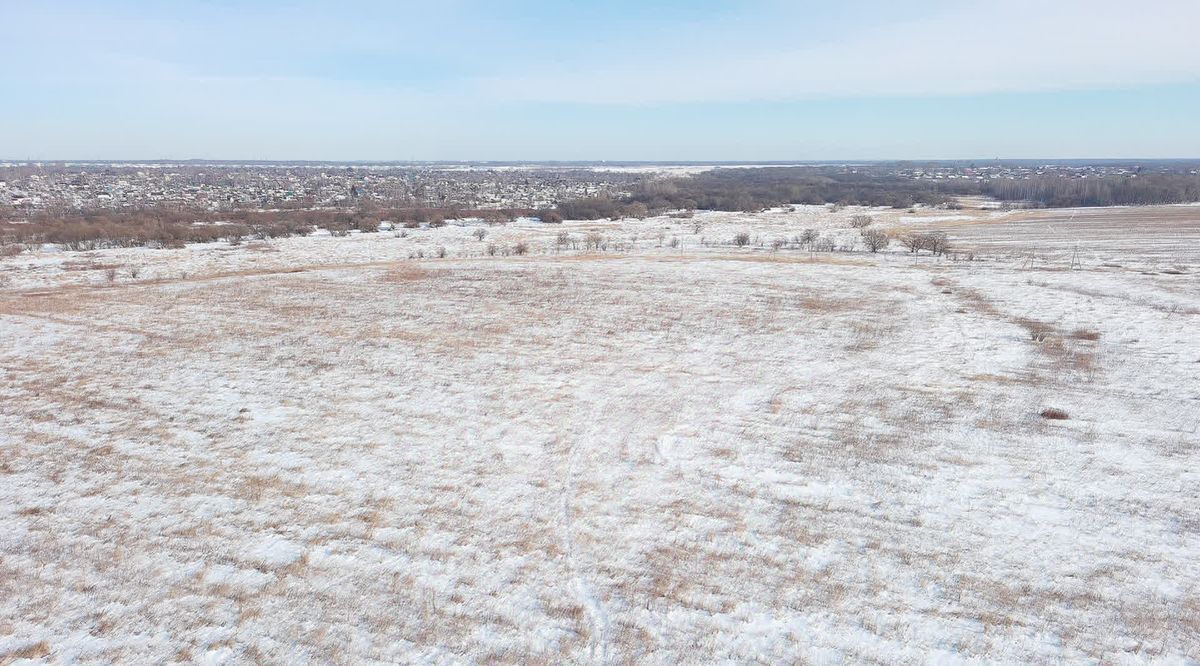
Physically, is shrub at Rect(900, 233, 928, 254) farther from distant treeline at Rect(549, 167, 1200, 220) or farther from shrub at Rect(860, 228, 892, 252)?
distant treeline at Rect(549, 167, 1200, 220)

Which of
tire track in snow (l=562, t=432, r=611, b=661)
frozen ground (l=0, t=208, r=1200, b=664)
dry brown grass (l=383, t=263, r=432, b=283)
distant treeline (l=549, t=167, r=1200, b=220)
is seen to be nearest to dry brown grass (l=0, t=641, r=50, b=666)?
frozen ground (l=0, t=208, r=1200, b=664)

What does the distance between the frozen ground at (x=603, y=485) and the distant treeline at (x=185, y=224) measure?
2450 cm

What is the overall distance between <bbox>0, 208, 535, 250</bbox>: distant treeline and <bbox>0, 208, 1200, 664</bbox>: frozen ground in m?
24.5

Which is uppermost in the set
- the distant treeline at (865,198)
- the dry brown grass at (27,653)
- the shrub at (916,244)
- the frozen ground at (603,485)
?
the distant treeline at (865,198)

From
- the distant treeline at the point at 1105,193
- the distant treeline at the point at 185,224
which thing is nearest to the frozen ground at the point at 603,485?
the distant treeline at the point at 185,224

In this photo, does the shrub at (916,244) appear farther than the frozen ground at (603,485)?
Yes

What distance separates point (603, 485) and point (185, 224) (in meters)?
52.9

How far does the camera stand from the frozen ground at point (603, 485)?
6.67 m

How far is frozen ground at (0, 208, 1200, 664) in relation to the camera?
667cm

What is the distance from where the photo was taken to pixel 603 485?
9656 millimetres

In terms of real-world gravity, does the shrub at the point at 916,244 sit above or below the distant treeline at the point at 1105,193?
below

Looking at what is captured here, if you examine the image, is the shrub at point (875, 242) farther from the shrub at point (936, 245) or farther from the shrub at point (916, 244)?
the shrub at point (936, 245)

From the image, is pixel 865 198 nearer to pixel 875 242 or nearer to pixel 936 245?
pixel 875 242

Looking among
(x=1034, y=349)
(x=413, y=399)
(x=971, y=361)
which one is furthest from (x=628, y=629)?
(x=1034, y=349)
